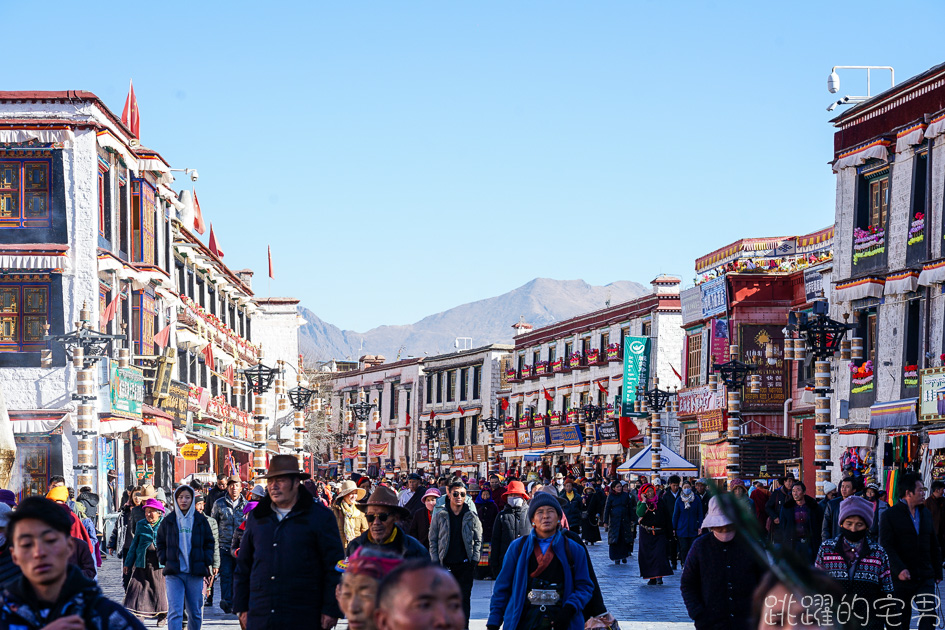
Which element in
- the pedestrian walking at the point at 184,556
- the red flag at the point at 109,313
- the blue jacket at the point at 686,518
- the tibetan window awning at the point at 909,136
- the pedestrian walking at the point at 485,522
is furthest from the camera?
the red flag at the point at 109,313

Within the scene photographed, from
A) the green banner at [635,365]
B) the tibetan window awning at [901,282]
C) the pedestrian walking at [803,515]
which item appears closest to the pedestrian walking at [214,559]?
the pedestrian walking at [803,515]

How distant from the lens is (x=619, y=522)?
2586cm

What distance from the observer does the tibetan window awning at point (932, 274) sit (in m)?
28.4

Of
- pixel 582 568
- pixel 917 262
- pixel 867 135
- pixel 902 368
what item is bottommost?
pixel 582 568

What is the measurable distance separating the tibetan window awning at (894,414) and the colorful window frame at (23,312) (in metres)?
19.9

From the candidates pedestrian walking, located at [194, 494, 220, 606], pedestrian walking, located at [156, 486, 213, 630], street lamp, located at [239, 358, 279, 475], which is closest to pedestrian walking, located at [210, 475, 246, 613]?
pedestrian walking, located at [194, 494, 220, 606]

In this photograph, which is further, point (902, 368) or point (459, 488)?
point (902, 368)

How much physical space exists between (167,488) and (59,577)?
37869mm

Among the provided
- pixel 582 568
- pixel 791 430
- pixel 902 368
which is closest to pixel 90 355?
pixel 902 368

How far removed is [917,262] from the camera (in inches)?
1169

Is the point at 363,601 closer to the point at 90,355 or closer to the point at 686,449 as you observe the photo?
the point at 90,355

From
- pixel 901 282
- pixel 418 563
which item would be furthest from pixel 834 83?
pixel 418 563

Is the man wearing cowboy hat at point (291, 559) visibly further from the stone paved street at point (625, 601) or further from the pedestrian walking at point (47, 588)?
the stone paved street at point (625, 601)

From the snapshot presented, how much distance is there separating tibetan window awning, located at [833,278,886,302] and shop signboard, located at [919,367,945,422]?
3.20m
